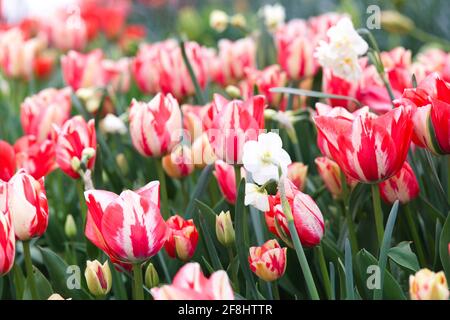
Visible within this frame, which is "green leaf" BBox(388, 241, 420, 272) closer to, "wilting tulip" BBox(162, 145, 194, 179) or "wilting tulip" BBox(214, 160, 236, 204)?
"wilting tulip" BBox(214, 160, 236, 204)

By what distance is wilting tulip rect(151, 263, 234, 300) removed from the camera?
2.83 ft

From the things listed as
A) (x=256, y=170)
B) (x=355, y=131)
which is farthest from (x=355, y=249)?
(x=256, y=170)

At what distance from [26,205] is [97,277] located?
0.15 metres

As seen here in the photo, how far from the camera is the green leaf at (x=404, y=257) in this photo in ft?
3.87

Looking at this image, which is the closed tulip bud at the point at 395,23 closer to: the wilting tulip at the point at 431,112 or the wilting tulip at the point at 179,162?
the wilting tulip at the point at 179,162

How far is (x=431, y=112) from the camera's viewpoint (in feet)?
3.88

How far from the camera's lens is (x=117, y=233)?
1066mm

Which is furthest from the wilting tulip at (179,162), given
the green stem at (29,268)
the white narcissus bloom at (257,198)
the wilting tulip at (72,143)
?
the white narcissus bloom at (257,198)

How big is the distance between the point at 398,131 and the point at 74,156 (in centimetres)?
57

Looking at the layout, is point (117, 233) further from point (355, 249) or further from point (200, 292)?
A: point (355, 249)

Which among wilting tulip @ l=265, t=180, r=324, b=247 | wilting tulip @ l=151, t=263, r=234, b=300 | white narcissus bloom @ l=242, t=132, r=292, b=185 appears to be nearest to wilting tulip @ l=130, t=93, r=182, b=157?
wilting tulip @ l=265, t=180, r=324, b=247

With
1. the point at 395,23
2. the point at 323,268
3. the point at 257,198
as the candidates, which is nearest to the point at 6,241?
the point at 257,198
